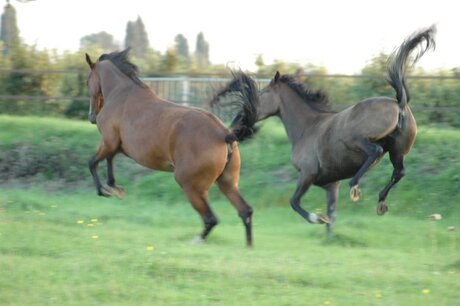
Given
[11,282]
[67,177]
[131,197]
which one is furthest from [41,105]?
[11,282]

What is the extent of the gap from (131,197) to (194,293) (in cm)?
790

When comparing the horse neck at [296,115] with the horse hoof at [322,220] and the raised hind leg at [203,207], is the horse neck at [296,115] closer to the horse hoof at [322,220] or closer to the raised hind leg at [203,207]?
the horse hoof at [322,220]

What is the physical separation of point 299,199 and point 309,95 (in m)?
1.79

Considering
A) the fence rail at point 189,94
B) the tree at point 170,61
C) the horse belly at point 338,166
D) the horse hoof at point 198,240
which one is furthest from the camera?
the tree at point 170,61

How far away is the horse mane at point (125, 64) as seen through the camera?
11.8 m

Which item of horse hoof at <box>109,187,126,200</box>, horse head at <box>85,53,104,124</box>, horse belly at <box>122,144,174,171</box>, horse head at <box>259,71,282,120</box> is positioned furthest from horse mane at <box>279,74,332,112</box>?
horse hoof at <box>109,187,126,200</box>

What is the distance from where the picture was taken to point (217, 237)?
33.8 ft

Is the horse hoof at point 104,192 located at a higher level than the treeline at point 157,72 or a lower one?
lower

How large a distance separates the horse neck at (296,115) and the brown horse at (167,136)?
1.34m

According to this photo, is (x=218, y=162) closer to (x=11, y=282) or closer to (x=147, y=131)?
(x=147, y=131)

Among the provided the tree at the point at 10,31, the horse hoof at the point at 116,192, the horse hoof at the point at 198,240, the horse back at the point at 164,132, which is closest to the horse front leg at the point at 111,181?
the horse hoof at the point at 116,192

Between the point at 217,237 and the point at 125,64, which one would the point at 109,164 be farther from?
the point at 217,237

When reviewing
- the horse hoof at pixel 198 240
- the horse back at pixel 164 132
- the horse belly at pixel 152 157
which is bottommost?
the horse hoof at pixel 198 240

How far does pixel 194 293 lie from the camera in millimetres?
6840
